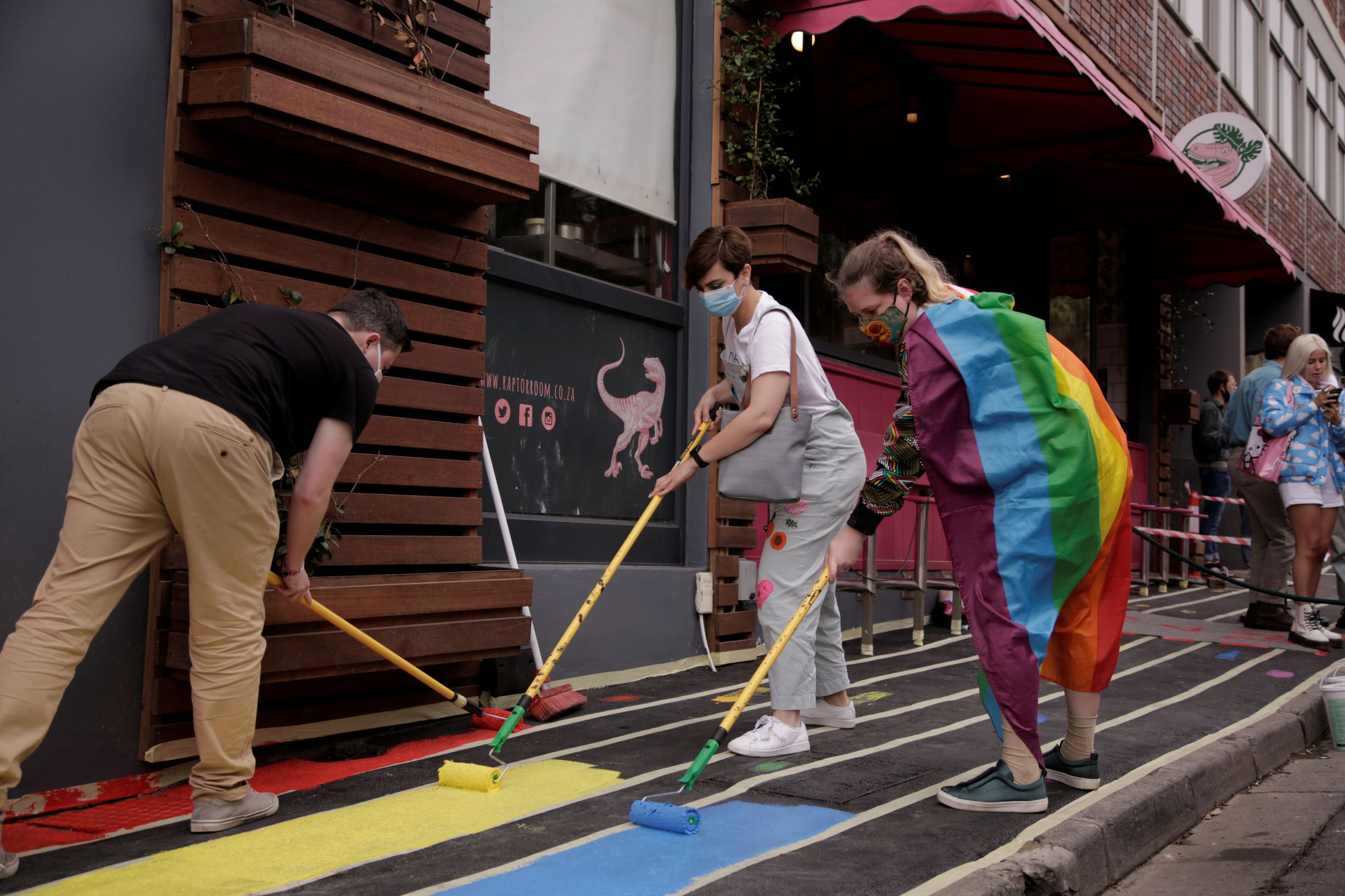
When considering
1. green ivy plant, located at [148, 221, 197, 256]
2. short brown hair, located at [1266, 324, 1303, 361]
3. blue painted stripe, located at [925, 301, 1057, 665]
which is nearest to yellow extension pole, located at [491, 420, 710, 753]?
blue painted stripe, located at [925, 301, 1057, 665]

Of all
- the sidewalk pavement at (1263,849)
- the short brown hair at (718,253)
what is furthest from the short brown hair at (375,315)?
the sidewalk pavement at (1263,849)

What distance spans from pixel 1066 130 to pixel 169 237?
24.1 feet

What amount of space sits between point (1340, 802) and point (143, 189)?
4508 millimetres

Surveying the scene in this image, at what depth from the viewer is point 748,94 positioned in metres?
6.75

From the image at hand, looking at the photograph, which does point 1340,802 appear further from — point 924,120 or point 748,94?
point 924,120

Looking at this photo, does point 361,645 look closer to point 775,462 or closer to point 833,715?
point 775,462

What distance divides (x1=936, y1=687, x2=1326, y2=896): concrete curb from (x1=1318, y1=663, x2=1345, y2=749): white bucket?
0.19 metres

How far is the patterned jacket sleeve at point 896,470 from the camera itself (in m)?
3.77

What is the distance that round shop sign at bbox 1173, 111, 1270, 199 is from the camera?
12703 millimetres

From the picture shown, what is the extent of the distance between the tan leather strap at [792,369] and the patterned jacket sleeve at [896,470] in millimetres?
518

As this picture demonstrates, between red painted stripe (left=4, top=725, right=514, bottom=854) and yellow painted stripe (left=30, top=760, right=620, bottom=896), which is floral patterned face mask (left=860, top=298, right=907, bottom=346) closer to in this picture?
yellow painted stripe (left=30, top=760, right=620, bottom=896)

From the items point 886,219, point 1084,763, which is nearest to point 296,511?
point 1084,763

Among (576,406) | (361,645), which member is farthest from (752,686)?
(576,406)

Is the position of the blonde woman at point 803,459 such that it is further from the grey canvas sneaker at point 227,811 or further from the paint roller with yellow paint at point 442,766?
the grey canvas sneaker at point 227,811
